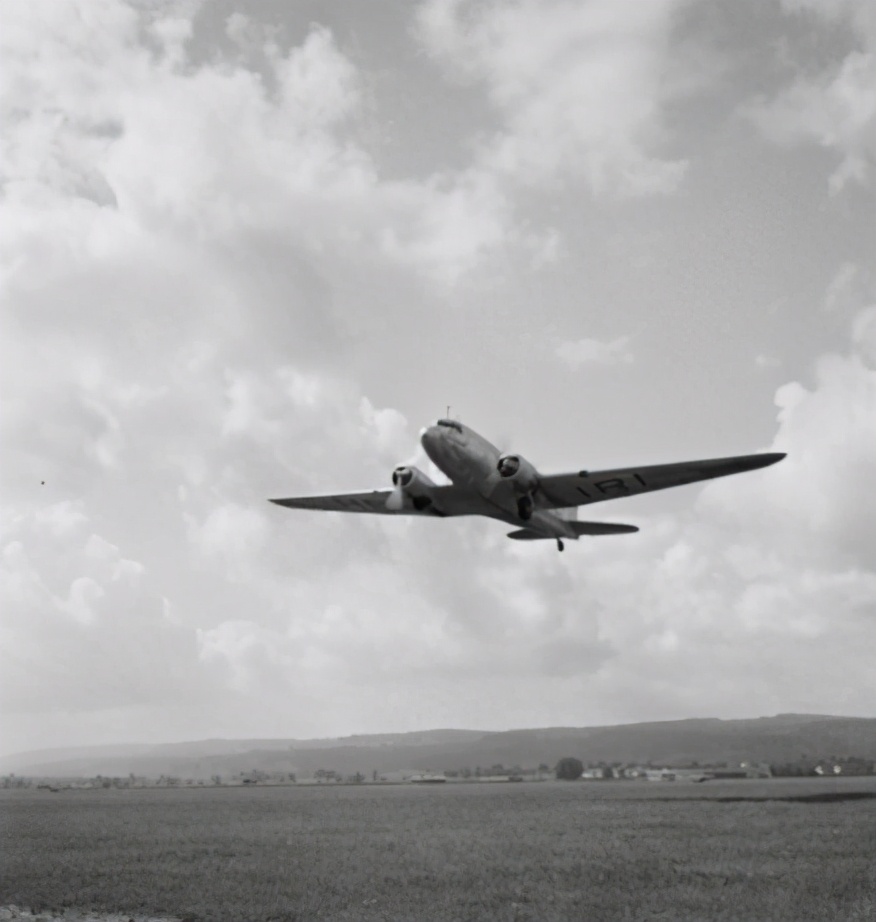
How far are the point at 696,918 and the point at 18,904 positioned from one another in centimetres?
3405

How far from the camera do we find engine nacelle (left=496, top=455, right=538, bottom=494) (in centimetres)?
2886

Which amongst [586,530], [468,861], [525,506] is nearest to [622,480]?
[525,506]

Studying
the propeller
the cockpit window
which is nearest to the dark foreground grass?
the propeller

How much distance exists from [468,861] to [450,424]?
140ft

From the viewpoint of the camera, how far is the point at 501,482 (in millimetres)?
28906

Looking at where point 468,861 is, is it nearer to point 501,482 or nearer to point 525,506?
point 525,506

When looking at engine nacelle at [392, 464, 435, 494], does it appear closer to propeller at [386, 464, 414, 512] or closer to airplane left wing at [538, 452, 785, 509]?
propeller at [386, 464, 414, 512]

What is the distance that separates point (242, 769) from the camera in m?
200

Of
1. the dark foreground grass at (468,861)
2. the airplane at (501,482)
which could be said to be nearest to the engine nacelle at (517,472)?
the airplane at (501,482)

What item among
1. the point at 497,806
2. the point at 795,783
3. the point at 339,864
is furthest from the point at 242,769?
the point at 339,864

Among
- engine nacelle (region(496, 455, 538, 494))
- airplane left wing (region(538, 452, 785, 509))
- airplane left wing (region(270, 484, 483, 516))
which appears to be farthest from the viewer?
airplane left wing (region(270, 484, 483, 516))

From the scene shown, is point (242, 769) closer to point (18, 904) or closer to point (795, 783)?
point (795, 783)

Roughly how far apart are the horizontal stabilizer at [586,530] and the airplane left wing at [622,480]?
10.7 ft

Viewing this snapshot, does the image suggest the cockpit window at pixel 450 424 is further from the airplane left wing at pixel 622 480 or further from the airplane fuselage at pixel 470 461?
the airplane left wing at pixel 622 480
